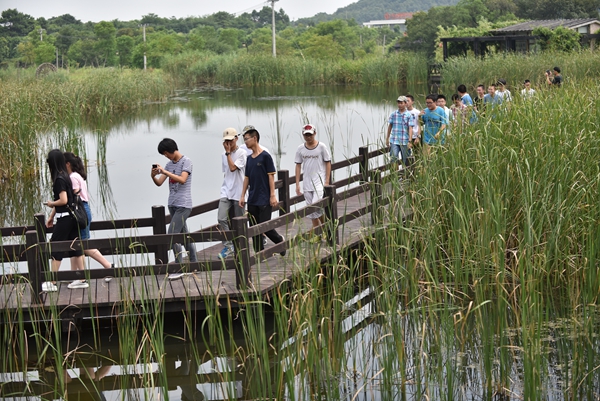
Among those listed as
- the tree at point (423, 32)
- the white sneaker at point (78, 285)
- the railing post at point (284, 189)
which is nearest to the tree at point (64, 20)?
the tree at point (423, 32)

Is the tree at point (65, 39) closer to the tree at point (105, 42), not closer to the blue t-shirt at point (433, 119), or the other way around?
the tree at point (105, 42)

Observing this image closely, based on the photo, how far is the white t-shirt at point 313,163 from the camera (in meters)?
8.25

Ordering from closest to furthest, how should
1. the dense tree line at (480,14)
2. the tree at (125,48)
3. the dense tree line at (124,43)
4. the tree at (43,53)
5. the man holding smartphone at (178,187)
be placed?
the man holding smartphone at (178,187) → the dense tree line at (480,14) → the tree at (43,53) → the dense tree line at (124,43) → the tree at (125,48)

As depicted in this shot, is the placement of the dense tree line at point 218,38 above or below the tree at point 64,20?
below

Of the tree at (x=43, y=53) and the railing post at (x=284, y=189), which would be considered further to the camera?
the tree at (x=43, y=53)

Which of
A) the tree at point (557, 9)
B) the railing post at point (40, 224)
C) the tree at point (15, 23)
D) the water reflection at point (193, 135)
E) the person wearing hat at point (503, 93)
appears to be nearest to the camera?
the railing post at point (40, 224)

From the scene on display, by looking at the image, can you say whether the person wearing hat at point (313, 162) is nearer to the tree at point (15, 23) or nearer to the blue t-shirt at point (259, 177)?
the blue t-shirt at point (259, 177)

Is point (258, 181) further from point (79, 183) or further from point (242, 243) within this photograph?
point (79, 183)

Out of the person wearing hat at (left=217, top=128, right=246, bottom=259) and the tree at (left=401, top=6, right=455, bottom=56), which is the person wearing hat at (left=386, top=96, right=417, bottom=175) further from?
the tree at (left=401, top=6, right=455, bottom=56)

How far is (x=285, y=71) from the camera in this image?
39219mm

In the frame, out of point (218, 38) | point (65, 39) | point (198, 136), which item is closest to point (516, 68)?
point (198, 136)

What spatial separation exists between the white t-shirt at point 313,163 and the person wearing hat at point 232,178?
79cm

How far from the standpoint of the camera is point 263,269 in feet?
23.7

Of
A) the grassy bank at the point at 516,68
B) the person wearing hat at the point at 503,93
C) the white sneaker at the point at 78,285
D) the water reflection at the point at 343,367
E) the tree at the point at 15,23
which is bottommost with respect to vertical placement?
the water reflection at the point at 343,367
